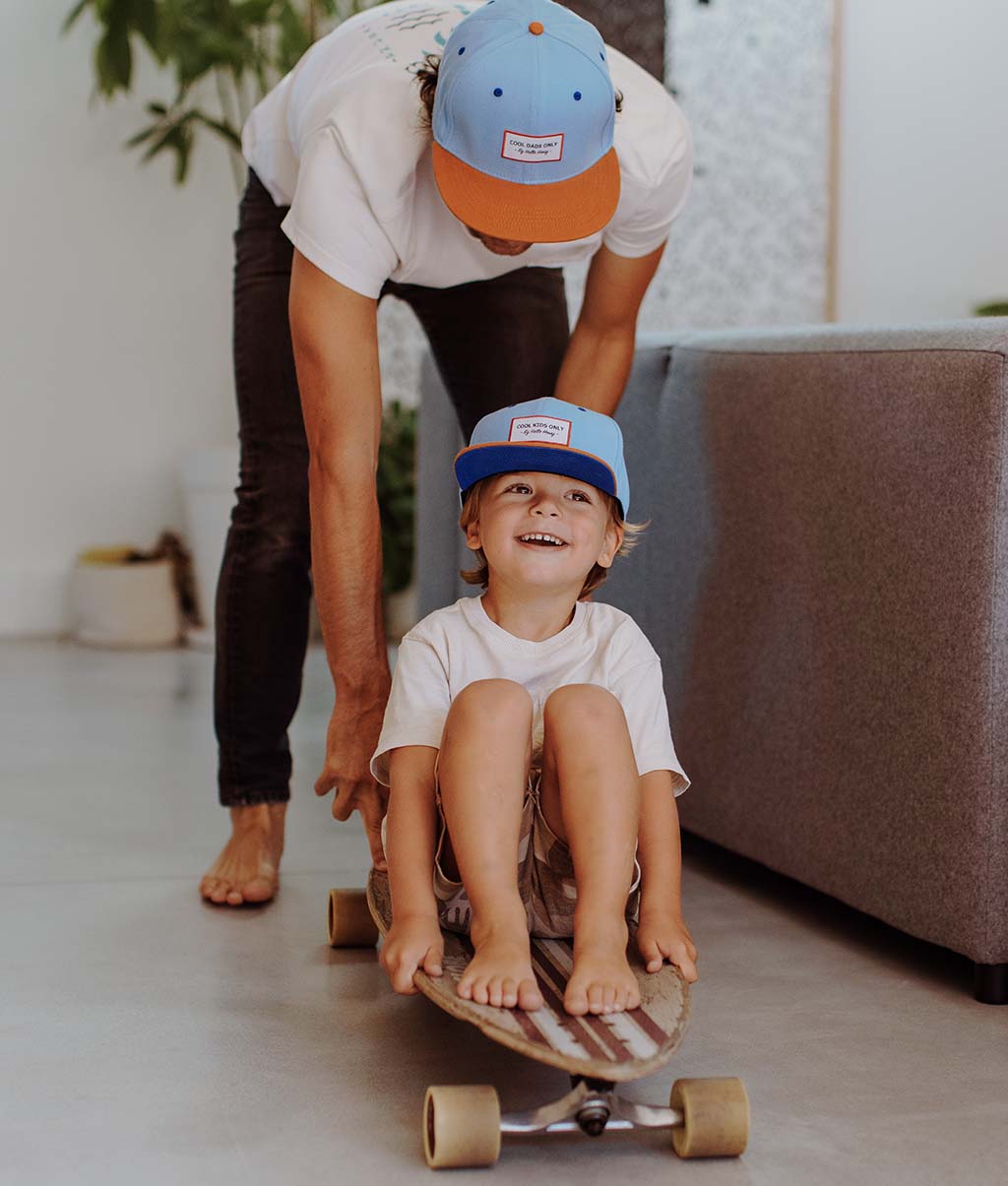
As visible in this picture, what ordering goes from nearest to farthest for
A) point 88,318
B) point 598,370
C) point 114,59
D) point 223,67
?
point 598,370, point 114,59, point 223,67, point 88,318

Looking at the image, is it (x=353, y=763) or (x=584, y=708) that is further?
(x=353, y=763)

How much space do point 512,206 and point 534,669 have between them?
0.42 metres

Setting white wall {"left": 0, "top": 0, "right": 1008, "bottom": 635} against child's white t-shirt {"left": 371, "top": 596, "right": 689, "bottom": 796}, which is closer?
child's white t-shirt {"left": 371, "top": 596, "right": 689, "bottom": 796}

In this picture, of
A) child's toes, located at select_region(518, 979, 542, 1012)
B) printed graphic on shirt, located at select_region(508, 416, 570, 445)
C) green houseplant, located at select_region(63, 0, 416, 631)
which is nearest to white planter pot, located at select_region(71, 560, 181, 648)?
green houseplant, located at select_region(63, 0, 416, 631)

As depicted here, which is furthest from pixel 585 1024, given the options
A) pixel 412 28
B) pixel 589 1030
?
pixel 412 28

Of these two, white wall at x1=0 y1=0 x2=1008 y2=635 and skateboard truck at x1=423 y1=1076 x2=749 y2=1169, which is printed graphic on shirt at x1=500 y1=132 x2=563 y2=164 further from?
white wall at x1=0 y1=0 x2=1008 y2=635

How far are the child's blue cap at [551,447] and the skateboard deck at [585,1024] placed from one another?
1.43 ft

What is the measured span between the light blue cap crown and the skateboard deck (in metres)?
0.69

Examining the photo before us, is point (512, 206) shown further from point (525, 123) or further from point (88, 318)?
point (88, 318)

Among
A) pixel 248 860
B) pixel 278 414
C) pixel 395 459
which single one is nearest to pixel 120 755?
pixel 248 860

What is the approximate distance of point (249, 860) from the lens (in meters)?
1.79

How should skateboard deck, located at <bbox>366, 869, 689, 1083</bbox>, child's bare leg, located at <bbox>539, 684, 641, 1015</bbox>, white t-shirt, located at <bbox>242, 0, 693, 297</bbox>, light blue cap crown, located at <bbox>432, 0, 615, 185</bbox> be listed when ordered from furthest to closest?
white t-shirt, located at <bbox>242, 0, 693, 297</bbox> < light blue cap crown, located at <bbox>432, 0, 615, 185</bbox> < child's bare leg, located at <bbox>539, 684, 641, 1015</bbox> < skateboard deck, located at <bbox>366, 869, 689, 1083</bbox>

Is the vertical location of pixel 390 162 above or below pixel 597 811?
above

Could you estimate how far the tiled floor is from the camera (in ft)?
3.73
